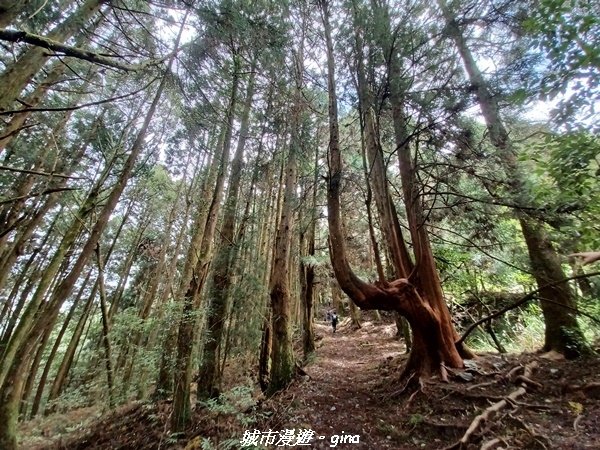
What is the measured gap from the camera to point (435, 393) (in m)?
4.24

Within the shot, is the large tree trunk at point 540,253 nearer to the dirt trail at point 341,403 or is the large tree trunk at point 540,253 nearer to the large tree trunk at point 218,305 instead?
the dirt trail at point 341,403

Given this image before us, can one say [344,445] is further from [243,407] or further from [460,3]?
[460,3]

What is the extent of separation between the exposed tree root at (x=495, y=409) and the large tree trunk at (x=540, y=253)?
3.41 ft

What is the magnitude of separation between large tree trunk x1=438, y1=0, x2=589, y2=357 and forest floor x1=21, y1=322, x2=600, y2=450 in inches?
16.6

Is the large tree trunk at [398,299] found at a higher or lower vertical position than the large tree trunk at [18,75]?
lower

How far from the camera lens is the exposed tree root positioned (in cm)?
314

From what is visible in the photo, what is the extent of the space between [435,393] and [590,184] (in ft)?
11.2

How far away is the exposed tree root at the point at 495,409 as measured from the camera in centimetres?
314

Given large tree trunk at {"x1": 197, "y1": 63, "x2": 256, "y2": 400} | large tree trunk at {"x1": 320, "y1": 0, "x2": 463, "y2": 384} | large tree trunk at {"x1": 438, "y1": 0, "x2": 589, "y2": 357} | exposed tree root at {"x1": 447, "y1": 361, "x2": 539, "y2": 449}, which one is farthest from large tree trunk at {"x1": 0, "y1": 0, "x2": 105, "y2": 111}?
large tree trunk at {"x1": 438, "y1": 0, "x2": 589, "y2": 357}

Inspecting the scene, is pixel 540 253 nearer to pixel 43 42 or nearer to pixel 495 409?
pixel 495 409

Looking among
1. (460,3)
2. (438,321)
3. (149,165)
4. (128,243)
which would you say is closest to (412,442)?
(438,321)

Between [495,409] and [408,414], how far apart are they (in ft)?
3.68

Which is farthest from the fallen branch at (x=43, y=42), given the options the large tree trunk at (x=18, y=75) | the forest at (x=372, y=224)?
the large tree trunk at (x=18, y=75)

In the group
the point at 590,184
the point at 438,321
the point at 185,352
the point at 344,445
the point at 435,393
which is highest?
the point at 590,184
